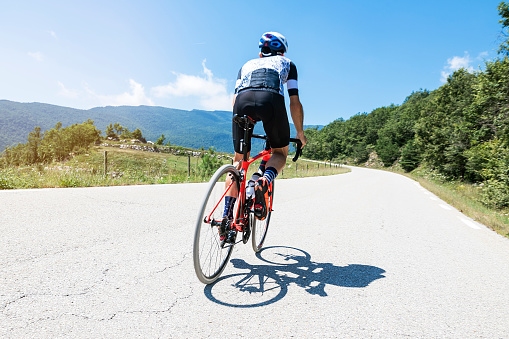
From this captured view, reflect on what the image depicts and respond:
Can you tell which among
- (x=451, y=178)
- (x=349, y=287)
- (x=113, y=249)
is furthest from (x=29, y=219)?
(x=451, y=178)

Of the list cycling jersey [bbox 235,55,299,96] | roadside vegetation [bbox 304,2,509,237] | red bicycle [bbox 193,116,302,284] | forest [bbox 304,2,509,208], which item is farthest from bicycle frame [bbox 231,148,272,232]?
forest [bbox 304,2,509,208]

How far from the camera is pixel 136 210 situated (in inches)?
190

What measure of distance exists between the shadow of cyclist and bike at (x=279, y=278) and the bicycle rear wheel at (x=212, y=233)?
131 millimetres

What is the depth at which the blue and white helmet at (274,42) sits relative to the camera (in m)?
2.64

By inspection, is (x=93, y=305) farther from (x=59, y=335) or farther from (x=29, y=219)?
(x=29, y=219)

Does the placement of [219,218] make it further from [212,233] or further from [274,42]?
[274,42]

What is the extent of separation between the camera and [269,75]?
242cm

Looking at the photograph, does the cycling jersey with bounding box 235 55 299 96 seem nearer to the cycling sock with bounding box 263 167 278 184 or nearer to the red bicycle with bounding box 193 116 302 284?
the red bicycle with bounding box 193 116 302 284

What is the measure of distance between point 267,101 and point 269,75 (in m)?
→ 0.25

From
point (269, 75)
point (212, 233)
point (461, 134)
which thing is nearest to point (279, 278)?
point (212, 233)

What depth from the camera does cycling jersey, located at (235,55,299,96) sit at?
2.40 meters

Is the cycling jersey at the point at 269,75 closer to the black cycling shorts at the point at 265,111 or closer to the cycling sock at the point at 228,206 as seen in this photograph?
the black cycling shorts at the point at 265,111

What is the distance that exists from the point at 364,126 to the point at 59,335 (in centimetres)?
11755

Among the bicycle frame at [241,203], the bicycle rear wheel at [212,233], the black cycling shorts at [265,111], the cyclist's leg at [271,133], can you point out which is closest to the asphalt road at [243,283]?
the bicycle rear wheel at [212,233]
